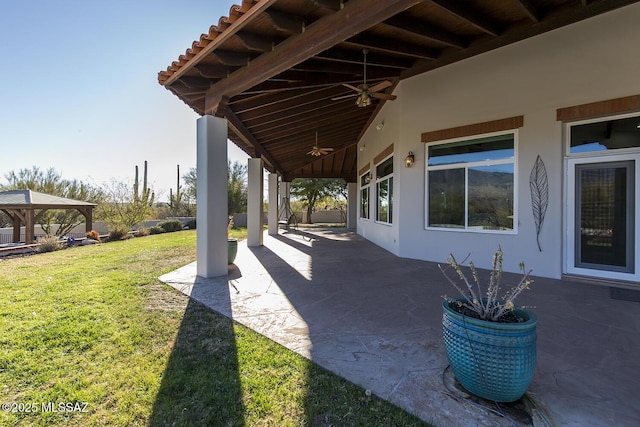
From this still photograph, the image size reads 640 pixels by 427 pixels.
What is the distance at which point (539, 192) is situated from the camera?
5059 millimetres

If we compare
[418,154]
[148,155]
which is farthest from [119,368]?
[148,155]

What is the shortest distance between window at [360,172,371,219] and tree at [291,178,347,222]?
32.1ft

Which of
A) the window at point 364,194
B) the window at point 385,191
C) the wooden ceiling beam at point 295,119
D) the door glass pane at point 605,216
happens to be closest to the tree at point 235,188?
the window at point 364,194

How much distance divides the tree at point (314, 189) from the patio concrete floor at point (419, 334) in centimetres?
1685

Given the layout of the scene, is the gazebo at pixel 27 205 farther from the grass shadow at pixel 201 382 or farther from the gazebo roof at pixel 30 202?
the grass shadow at pixel 201 382

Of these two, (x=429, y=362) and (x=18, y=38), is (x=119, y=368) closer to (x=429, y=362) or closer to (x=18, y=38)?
(x=429, y=362)

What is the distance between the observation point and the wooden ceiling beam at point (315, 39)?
307 cm

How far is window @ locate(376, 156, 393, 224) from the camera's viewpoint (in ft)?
26.3

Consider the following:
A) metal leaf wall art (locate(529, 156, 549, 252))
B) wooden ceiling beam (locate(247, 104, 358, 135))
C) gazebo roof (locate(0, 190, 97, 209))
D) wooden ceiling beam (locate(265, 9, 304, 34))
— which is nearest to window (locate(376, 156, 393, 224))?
wooden ceiling beam (locate(247, 104, 358, 135))

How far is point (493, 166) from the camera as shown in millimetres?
5668

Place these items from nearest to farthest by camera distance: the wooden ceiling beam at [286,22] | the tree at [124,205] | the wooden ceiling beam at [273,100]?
1. the wooden ceiling beam at [286,22]
2. the wooden ceiling beam at [273,100]
3. the tree at [124,205]

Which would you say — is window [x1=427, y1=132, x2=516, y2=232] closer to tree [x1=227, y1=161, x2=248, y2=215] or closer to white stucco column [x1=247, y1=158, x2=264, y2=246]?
white stucco column [x1=247, y1=158, x2=264, y2=246]

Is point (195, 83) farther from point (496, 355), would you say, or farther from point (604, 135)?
point (604, 135)

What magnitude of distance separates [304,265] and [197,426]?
457cm
